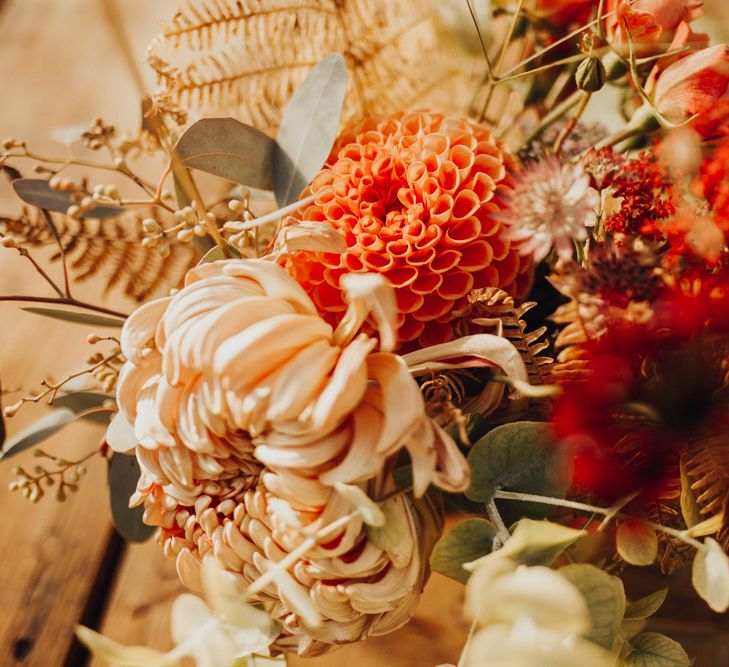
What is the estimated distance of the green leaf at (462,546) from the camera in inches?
11.5

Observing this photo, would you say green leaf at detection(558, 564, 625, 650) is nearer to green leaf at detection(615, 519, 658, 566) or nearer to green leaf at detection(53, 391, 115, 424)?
green leaf at detection(615, 519, 658, 566)

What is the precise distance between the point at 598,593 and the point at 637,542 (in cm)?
4

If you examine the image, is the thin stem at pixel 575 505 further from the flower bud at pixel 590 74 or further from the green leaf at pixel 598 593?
the flower bud at pixel 590 74

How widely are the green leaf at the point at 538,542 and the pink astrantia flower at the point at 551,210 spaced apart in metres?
0.10

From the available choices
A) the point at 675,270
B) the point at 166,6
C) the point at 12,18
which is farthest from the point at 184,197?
the point at 12,18

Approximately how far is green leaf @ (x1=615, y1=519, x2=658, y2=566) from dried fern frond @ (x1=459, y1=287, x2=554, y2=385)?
7cm

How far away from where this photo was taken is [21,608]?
1.62ft

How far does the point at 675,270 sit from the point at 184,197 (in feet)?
0.81

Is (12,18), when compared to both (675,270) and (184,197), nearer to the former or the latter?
(184,197)

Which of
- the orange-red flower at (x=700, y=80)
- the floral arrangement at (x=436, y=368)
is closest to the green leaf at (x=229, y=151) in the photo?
the floral arrangement at (x=436, y=368)

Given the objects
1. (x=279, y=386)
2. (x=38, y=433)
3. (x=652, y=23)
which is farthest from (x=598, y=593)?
(x=38, y=433)

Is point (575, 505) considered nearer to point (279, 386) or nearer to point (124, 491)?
point (279, 386)

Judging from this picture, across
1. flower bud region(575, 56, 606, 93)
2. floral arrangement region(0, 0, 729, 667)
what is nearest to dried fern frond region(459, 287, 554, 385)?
floral arrangement region(0, 0, 729, 667)

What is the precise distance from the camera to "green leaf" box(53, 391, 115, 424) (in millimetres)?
453
